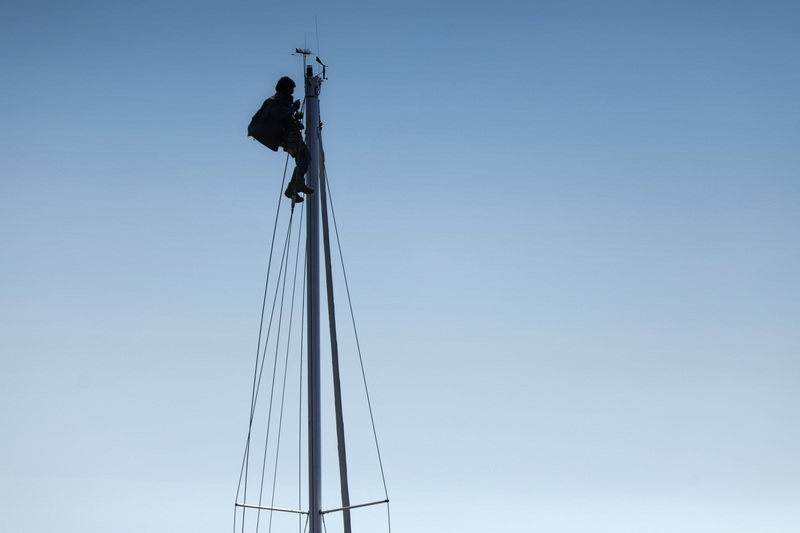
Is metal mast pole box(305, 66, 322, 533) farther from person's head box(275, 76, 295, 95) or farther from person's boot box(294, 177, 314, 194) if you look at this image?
person's head box(275, 76, 295, 95)

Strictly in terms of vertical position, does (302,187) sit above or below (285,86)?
below

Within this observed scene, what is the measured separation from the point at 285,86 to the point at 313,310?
417 cm

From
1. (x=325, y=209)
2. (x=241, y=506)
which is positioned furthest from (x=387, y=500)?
(x=325, y=209)

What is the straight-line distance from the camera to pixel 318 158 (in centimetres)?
1908

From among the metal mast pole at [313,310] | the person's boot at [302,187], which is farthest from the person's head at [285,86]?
the person's boot at [302,187]

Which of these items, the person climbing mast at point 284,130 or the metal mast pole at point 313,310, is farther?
the person climbing mast at point 284,130

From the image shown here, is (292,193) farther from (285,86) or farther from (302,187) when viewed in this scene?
(285,86)

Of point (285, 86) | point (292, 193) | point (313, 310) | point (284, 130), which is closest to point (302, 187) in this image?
point (292, 193)

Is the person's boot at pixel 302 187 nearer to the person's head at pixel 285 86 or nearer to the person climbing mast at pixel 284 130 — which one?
the person climbing mast at pixel 284 130

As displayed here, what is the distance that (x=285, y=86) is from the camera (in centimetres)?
1870

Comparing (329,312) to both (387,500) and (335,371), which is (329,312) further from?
(387,500)

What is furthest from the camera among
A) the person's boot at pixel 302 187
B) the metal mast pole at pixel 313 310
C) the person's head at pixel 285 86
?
the person's head at pixel 285 86

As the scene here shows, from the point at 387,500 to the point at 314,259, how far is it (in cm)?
429

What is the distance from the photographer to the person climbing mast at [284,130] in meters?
18.4
